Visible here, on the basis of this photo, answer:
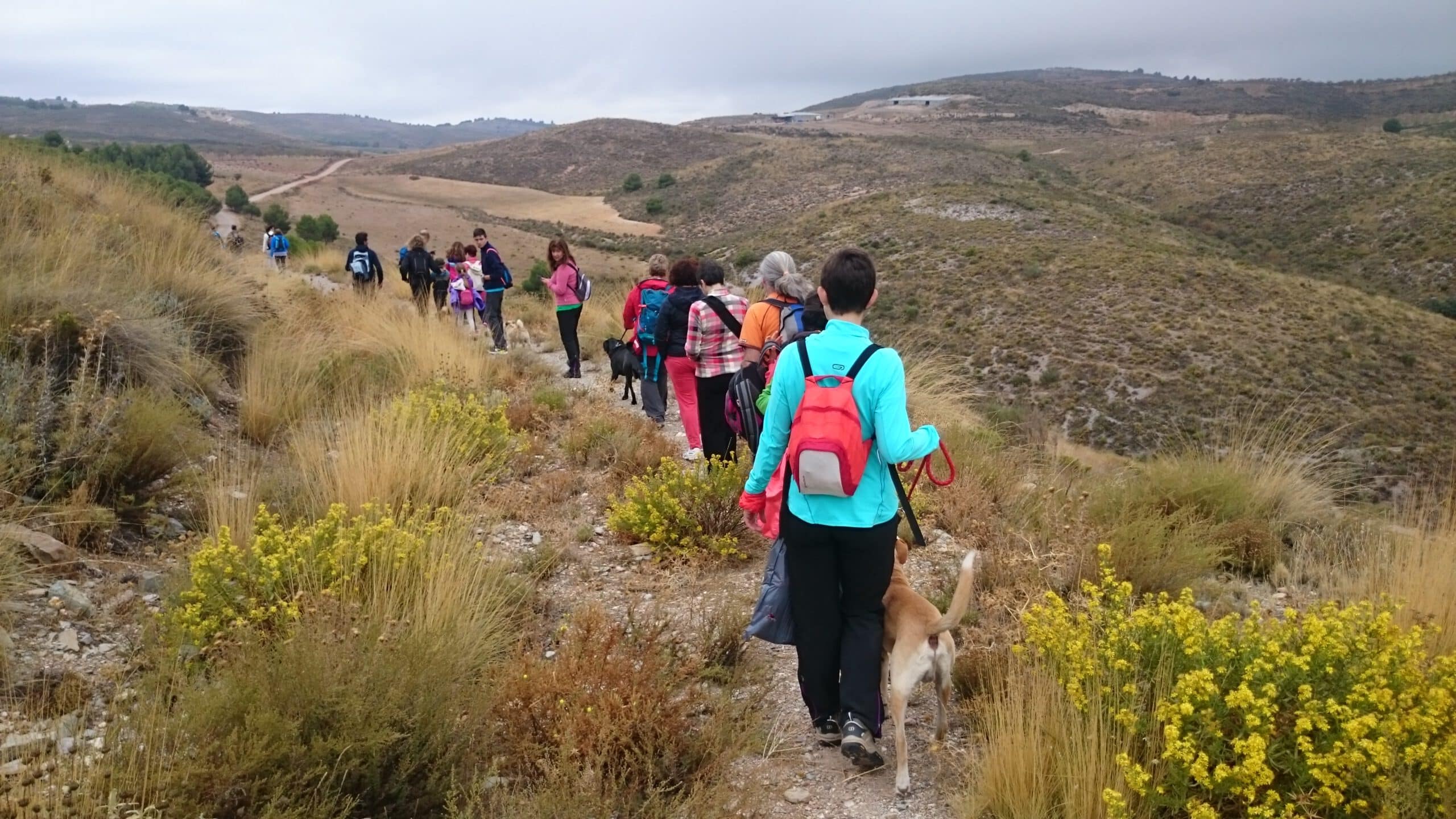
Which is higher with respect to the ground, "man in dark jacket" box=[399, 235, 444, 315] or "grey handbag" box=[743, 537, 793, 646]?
"man in dark jacket" box=[399, 235, 444, 315]

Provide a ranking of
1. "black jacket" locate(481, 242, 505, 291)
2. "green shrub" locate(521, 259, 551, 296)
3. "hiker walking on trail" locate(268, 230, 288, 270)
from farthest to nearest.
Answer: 1. "green shrub" locate(521, 259, 551, 296)
2. "hiker walking on trail" locate(268, 230, 288, 270)
3. "black jacket" locate(481, 242, 505, 291)

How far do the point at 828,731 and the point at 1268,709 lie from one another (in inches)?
60.3

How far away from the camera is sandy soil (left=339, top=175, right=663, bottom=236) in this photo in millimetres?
65312

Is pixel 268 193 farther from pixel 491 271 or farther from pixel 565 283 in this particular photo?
pixel 565 283

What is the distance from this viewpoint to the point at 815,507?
295 cm

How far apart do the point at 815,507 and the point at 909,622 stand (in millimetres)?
586

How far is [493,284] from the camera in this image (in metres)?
11.4

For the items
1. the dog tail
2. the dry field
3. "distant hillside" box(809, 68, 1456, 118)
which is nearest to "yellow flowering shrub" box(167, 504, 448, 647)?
the dog tail

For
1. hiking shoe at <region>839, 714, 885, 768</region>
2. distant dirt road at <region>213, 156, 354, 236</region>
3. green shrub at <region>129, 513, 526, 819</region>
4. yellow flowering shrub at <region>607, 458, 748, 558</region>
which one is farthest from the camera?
distant dirt road at <region>213, 156, 354, 236</region>

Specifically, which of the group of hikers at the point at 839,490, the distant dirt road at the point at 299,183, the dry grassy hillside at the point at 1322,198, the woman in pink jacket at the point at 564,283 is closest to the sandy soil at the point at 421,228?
the distant dirt road at the point at 299,183

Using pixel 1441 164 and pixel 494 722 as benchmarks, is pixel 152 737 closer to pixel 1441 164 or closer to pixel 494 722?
pixel 494 722

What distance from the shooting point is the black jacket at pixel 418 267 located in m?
12.8

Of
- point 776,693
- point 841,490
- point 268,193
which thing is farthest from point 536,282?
point 268,193

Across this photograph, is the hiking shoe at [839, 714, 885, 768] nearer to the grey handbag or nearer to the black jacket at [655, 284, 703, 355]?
the grey handbag
